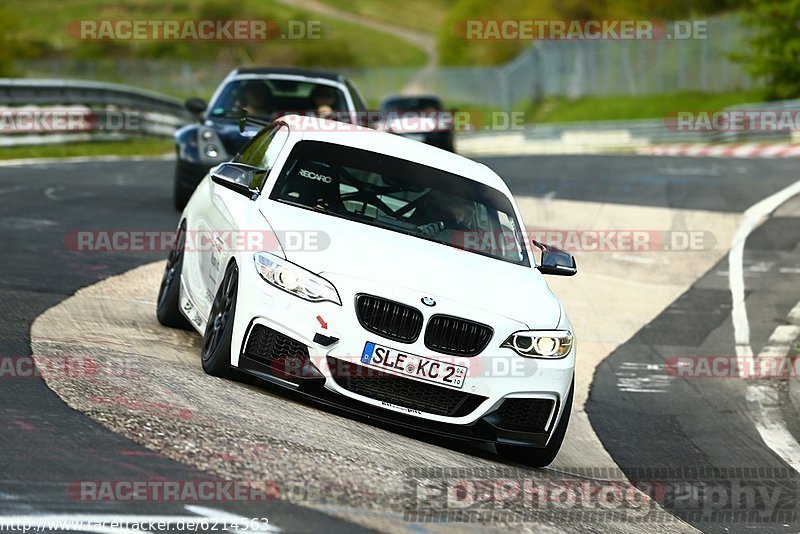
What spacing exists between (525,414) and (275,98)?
886 centimetres

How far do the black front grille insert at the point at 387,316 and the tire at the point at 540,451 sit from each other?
0.97m

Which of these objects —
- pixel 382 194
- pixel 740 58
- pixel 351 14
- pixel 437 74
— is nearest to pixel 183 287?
pixel 382 194

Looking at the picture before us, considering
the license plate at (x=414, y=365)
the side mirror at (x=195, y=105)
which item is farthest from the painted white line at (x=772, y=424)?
the side mirror at (x=195, y=105)

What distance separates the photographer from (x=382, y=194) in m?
8.22

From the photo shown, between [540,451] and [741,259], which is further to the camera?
[741,259]

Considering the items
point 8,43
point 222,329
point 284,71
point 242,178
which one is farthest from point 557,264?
point 8,43

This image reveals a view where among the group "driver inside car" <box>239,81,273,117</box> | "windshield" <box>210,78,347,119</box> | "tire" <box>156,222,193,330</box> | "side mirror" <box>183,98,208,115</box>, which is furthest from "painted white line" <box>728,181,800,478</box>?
"side mirror" <box>183,98,208,115</box>

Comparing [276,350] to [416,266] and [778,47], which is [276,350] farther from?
[778,47]

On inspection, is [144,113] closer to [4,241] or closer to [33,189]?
[33,189]

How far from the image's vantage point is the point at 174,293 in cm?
916

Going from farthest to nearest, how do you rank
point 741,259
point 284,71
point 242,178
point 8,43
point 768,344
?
point 8,43 < point 741,259 < point 284,71 < point 768,344 < point 242,178

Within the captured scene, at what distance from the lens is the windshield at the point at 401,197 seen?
810 centimetres

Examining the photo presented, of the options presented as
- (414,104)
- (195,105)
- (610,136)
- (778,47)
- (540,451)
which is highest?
(778,47)

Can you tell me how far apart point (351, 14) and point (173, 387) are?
166629 mm
